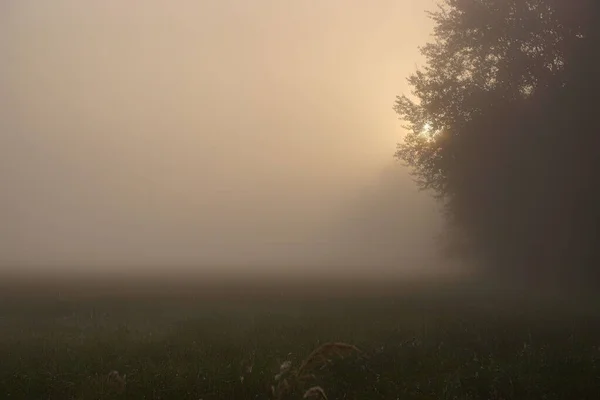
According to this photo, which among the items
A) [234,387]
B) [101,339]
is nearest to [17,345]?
[101,339]

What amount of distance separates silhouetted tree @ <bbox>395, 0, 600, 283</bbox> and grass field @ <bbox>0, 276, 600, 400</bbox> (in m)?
7.24

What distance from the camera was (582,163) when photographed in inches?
947

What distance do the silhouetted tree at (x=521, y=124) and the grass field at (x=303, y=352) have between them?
7236 mm

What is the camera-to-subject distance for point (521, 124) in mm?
25312

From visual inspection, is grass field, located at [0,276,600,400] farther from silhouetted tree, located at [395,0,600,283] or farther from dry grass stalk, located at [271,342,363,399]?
silhouetted tree, located at [395,0,600,283]

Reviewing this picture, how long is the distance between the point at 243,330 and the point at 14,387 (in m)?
6.37

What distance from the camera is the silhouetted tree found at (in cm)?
2403

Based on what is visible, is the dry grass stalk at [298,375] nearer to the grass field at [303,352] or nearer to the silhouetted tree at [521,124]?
the grass field at [303,352]

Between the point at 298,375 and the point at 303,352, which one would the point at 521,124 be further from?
the point at 298,375

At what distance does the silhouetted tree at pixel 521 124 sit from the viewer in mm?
24031

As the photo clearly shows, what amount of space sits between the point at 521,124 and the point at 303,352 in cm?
1950

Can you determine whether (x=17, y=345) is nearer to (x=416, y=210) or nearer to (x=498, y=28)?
(x=498, y=28)

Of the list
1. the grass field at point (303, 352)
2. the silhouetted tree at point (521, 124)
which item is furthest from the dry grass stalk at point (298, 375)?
the silhouetted tree at point (521, 124)

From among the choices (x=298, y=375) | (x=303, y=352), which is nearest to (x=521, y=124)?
(x=303, y=352)
